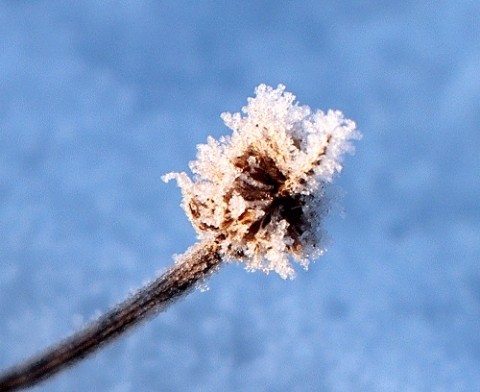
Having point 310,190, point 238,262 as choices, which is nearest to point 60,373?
point 238,262

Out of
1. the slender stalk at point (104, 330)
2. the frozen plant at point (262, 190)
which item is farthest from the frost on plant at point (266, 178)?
the slender stalk at point (104, 330)

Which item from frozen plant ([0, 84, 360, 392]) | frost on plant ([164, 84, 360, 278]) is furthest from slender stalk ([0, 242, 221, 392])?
frost on plant ([164, 84, 360, 278])

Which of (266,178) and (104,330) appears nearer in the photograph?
(104,330)

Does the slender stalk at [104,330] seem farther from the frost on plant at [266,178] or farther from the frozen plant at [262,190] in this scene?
the frost on plant at [266,178]

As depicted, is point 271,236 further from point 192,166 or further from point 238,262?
point 192,166

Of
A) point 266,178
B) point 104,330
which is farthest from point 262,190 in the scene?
point 104,330

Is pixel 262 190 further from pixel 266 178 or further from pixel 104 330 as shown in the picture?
pixel 104 330
